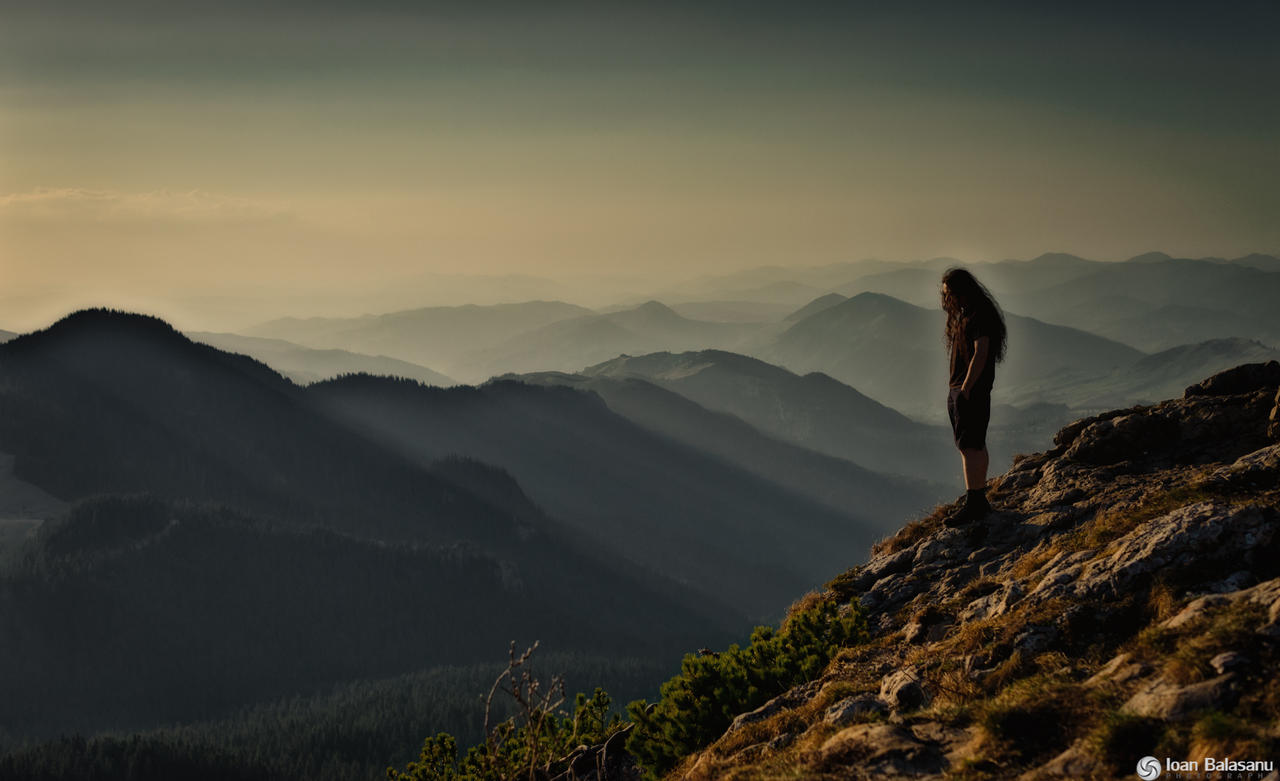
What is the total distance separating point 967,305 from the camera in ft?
58.2

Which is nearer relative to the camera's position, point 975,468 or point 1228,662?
point 1228,662

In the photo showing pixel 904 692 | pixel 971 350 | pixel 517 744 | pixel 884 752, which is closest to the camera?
pixel 884 752

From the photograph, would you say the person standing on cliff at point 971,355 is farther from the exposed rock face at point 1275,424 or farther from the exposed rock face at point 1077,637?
the exposed rock face at point 1275,424

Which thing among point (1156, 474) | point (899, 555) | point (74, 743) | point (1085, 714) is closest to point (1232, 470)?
point (1156, 474)

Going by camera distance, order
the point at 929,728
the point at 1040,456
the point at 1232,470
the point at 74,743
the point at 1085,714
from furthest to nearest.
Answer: the point at 74,743, the point at 1040,456, the point at 1232,470, the point at 929,728, the point at 1085,714

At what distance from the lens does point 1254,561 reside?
442 inches

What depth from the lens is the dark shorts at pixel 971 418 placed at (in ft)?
58.5

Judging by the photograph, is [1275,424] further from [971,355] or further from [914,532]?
[914,532]

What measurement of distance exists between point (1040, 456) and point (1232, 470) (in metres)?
7.04

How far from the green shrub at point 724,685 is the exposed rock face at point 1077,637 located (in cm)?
81

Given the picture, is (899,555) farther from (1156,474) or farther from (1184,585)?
(1184,585)

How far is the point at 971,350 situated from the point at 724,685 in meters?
8.34

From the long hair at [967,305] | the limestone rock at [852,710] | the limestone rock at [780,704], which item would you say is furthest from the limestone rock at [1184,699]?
the long hair at [967,305]
